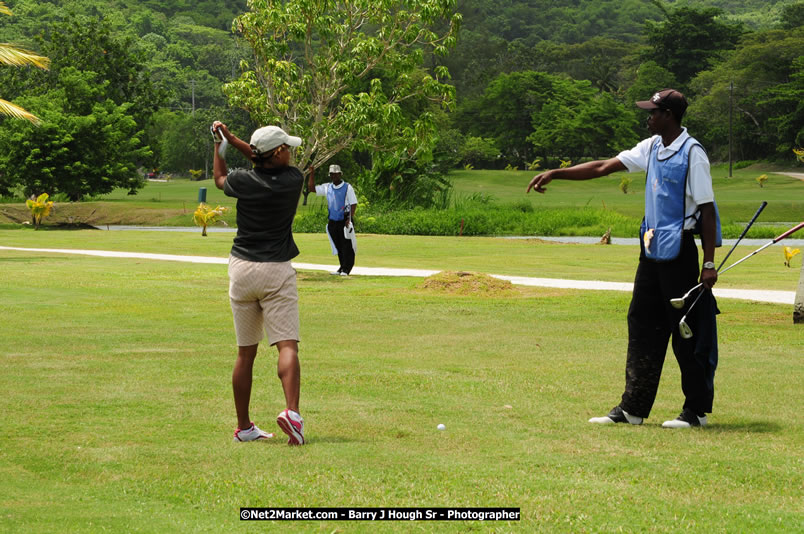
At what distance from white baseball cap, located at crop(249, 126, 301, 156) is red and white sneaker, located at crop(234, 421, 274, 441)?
1.71 m

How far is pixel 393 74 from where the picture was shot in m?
21.8

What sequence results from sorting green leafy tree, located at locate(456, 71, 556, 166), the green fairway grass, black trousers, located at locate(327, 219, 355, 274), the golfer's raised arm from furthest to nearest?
green leafy tree, located at locate(456, 71, 556, 166) → black trousers, located at locate(327, 219, 355, 274) → the golfer's raised arm → the green fairway grass

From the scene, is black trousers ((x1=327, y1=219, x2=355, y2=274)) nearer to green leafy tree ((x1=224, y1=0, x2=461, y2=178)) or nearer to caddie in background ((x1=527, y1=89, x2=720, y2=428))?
green leafy tree ((x1=224, y1=0, x2=461, y2=178))

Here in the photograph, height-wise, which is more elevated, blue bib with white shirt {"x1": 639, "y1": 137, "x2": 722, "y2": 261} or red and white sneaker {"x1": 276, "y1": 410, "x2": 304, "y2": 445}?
blue bib with white shirt {"x1": 639, "y1": 137, "x2": 722, "y2": 261}

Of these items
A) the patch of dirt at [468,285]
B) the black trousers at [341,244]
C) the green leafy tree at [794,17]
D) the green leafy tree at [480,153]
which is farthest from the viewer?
the green leafy tree at [794,17]

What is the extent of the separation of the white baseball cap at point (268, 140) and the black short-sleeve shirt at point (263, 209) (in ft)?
0.45

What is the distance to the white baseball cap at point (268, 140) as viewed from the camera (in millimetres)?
6789

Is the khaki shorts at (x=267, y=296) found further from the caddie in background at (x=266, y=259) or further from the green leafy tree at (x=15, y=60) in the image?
the green leafy tree at (x=15, y=60)

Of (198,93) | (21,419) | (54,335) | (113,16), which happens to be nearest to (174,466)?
(21,419)

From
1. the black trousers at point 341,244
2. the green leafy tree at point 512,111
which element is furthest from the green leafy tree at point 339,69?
the green leafy tree at point 512,111

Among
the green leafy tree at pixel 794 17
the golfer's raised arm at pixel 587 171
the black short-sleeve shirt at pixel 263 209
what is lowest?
the black short-sleeve shirt at pixel 263 209

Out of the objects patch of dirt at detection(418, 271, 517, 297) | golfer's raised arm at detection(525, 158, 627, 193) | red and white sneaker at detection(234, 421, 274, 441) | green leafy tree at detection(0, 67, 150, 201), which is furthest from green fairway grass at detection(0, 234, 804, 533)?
green leafy tree at detection(0, 67, 150, 201)

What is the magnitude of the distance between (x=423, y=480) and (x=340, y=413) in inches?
81.9

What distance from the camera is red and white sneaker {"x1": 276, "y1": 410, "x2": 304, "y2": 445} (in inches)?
257
